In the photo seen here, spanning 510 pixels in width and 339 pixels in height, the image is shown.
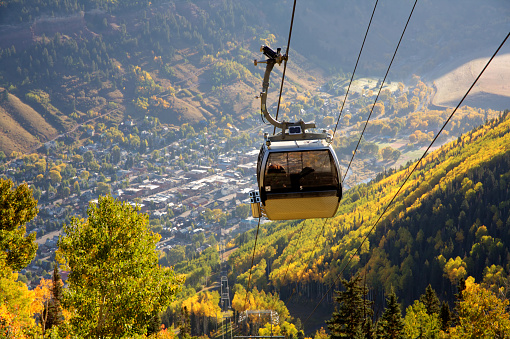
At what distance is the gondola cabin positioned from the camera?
→ 1290cm

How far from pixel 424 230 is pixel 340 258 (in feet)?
77.0

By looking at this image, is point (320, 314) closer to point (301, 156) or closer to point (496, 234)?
point (496, 234)

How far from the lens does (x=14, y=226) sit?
2050cm

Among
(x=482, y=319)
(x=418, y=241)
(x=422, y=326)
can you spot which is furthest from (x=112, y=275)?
(x=418, y=241)

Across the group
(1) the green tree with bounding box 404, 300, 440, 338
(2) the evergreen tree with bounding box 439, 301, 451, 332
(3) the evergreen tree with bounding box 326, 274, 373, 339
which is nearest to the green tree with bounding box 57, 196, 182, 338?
(3) the evergreen tree with bounding box 326, 274, 373, 339

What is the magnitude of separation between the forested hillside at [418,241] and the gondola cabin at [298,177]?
93486 mm

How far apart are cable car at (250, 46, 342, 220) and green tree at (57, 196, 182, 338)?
6.07m

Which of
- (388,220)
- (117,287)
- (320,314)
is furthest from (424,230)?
(117,287)

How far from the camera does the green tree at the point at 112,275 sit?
16641 millimetres

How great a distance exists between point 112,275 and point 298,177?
322 inches

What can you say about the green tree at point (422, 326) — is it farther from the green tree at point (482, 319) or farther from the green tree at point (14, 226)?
the green tree at point (14, 226)

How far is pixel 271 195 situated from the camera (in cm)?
1332

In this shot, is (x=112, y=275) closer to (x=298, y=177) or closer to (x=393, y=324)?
(x=298, y=177)

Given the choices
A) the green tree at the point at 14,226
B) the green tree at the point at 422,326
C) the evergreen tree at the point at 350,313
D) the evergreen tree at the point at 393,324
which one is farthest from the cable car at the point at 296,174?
the green tree at the point at 422,326
